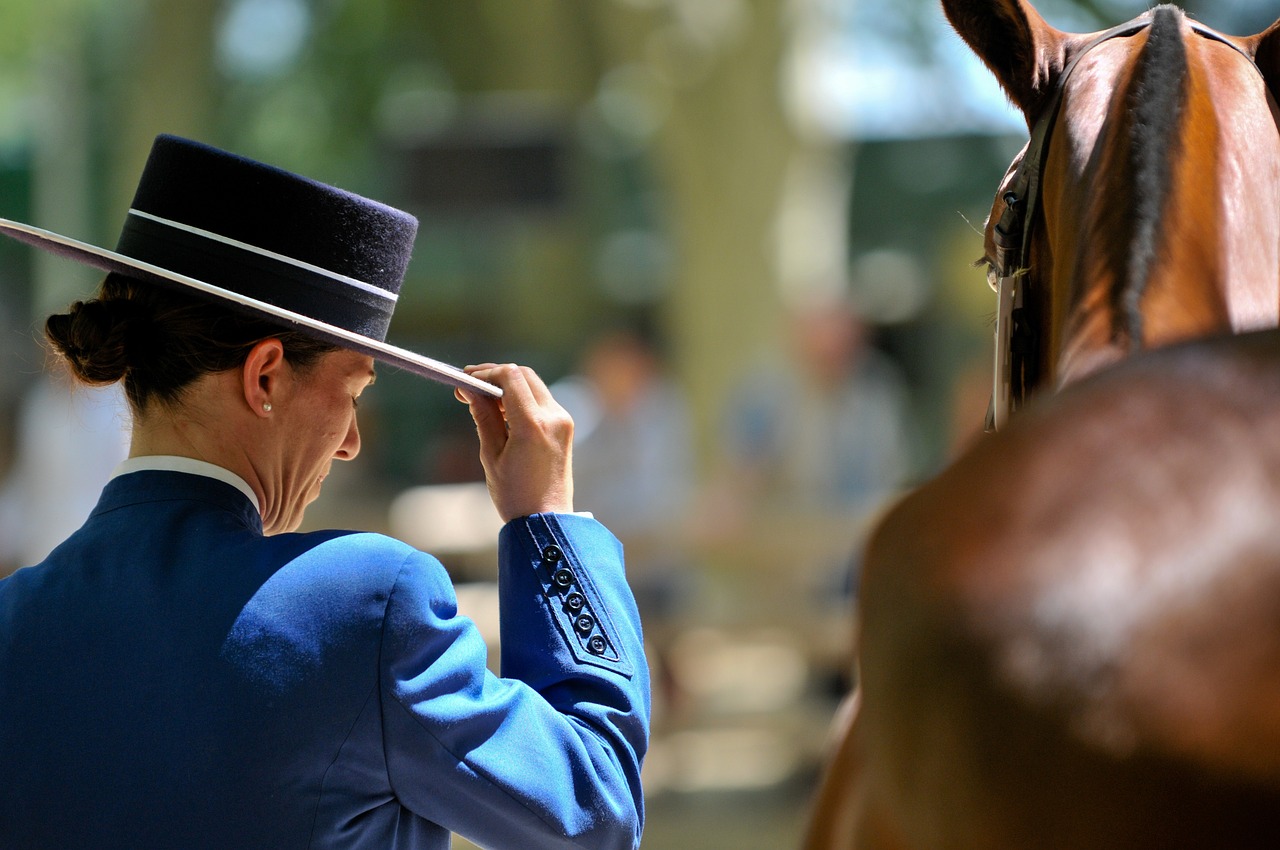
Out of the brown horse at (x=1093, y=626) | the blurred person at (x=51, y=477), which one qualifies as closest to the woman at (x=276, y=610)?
the brown horse at (x=1093, y=626)

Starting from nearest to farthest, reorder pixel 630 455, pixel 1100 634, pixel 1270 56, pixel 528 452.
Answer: pixel 1100 634 → pixel 528 452 → pixel 1270 56 → pixel 630 455

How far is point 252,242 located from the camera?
4.83ft

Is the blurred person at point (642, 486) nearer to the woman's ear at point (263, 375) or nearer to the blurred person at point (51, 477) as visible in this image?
the blurred person at point (51, 477)

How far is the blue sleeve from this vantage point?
132 cm

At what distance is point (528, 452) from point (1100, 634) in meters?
0.78

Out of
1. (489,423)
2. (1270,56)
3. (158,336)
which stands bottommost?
(489,423)

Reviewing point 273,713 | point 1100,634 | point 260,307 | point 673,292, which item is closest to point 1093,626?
point 1100,634

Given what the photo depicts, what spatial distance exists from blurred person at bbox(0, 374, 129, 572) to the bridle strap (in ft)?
17.9

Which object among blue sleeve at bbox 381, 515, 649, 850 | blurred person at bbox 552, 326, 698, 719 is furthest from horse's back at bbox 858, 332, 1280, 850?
blurred person at bbox 552, 326, 698, 719

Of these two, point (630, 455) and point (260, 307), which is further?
point (630, 455)

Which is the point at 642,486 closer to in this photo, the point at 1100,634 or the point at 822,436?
the point at 822,436

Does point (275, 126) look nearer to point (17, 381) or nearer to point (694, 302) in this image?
point (17, 381)

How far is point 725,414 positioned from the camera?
8.31m

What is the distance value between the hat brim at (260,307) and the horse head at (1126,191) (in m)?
0.63
